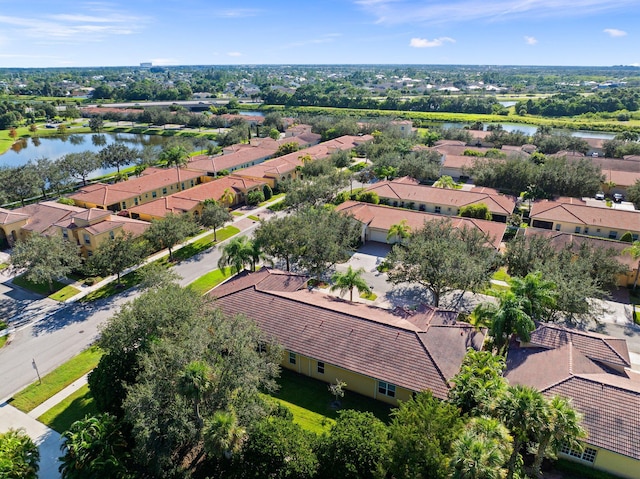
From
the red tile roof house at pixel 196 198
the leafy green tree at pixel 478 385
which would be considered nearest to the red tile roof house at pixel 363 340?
the leafy green tree at pixel 478 385

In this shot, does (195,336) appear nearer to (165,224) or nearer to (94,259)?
(94,259)

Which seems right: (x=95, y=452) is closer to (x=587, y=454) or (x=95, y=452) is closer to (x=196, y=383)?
(x=196, y=383)

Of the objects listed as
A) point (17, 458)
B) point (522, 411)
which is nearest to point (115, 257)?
point (17, 458)

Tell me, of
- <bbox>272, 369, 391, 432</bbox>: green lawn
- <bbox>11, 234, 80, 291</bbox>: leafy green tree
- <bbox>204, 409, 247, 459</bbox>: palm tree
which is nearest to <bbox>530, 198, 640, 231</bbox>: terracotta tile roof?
<bbox>272, 369, 391, 432</bbox>: green lawn

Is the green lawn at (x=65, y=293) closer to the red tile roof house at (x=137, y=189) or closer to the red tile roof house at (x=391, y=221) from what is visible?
the red tile roof house at (x=137, y=189)

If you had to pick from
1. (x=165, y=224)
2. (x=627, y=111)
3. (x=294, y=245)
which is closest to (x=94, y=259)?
(x=165, y=224)

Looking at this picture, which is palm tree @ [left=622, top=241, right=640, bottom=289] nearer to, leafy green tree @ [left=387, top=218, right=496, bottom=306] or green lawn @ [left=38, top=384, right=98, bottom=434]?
leafy green tree @ [left=387, top=218, right=496, bottom=306]
